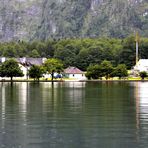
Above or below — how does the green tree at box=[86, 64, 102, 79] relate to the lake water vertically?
above

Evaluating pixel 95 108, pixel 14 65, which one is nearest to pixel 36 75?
pixel 14 65

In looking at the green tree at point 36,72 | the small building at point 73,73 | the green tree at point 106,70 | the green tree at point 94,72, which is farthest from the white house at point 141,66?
the green tree at point 36,72

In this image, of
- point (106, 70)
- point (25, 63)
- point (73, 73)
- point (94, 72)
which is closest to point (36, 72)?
point (94, 72)

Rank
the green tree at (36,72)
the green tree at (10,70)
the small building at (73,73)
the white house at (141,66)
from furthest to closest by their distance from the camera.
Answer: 1. the white house at (141,66)
2. the small building at (73,73)
3. the green tree at (10,70)
4. the green tree at (36,72)

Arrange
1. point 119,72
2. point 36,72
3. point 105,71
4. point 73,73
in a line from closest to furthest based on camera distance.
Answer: point 36,72, point 105,71, point 119,72, point 73,73

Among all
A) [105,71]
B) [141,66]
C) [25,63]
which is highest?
[25,63]

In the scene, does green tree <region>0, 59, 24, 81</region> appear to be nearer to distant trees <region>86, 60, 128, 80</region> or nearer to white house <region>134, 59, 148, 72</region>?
distant trees <region>86, 60, 128, 80</region>

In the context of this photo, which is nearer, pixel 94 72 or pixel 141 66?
pixel 94 72

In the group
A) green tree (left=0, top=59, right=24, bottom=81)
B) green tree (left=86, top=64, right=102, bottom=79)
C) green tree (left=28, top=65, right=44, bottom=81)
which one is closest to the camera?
green tree (left=28, top=65, right=44, bottom=81)

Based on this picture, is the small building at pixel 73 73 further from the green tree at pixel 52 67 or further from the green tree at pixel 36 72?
the green tree at pixel 36 72

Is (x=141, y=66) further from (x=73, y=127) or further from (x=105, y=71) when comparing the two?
(x=73, y=127)

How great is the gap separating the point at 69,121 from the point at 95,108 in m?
10.8

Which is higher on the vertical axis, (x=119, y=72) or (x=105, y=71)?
(x=105, y=71)

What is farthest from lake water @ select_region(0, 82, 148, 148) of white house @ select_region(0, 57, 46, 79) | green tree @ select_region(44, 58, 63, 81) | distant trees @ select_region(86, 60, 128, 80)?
white house @ select_region(0, 57, 46, 79)
